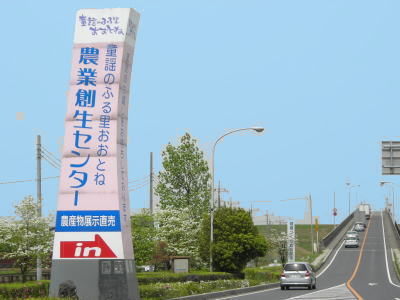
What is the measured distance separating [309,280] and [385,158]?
8522 millimetres

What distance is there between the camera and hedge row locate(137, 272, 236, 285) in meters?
37.1

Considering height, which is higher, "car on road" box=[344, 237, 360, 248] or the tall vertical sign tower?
the tall vertical sign tower

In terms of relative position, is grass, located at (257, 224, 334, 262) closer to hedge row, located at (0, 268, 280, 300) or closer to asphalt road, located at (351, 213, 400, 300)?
asphalt road, located at (351, 213, 400, 300)

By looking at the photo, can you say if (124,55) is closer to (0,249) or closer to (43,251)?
(43,251)

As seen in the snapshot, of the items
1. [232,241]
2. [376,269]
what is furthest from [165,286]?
[376,269]

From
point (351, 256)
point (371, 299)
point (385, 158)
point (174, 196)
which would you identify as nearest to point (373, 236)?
point (351, 256)

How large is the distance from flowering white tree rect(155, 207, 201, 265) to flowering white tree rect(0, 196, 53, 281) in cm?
1316

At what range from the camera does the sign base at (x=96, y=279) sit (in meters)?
28.7

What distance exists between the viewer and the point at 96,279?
28.7m

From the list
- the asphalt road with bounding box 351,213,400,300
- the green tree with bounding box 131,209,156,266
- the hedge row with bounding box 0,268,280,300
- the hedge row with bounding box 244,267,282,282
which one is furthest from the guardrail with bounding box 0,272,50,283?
the asphalt road with bounding box 351,213,400,300

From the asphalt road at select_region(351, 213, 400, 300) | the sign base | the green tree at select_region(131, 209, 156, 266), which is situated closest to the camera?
the sign base

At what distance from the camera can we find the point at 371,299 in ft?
105

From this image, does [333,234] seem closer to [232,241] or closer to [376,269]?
[376,269]

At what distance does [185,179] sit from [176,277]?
1253 inches
